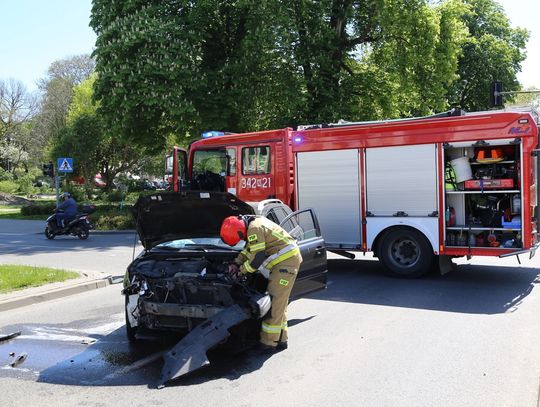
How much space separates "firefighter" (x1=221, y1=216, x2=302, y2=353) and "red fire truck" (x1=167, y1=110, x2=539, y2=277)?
14.9 ft

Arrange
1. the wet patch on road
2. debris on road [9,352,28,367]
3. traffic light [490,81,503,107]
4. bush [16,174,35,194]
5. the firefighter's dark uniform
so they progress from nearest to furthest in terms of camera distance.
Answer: the wet patch on road
debris on road [9,352,28,367]
the firefighter's dark uniform
traffic light [490,81,503,107]
bush [16,174,35,194]

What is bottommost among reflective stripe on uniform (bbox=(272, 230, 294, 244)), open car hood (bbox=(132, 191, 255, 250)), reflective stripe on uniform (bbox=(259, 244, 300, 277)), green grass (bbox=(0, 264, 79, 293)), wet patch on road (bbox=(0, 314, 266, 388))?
wet patch on road (bbox=(0, 314, 266, 388))

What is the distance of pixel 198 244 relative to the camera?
6.55m

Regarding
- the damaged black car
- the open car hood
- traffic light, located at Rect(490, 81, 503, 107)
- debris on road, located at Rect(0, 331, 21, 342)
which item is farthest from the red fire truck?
traffic light, located at Rect(490, 81, 503, 107)

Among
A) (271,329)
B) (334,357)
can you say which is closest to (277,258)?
(271,329)

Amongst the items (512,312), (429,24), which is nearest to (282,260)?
(512,312)

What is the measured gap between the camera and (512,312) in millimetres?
7109

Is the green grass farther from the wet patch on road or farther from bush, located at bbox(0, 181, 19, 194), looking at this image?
bush, located at bbox(0, 181, 19, 194)

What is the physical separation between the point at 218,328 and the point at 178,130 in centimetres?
1691

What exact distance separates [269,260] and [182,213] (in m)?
1.51

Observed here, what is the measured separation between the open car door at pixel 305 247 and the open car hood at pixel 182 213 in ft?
1.76

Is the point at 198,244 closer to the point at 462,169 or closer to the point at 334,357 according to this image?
the point at 334,357

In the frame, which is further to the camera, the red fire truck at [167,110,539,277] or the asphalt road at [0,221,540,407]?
the red fire truck at [167,110,539,277]

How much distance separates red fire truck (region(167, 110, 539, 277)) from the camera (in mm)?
8789
